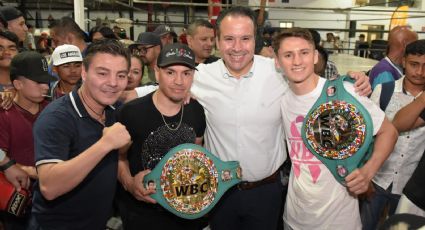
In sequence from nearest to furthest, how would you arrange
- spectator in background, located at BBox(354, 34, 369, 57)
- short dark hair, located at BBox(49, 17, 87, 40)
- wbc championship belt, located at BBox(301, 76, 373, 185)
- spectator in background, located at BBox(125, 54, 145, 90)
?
wbc championship belt, located at BBox(301, 76, 373, 185)
spectator in background, located at BBox(125, 54, 145, 90)
short dark hair, located at BBox(49, 17, 87, 40)
spectator in background, located at BBox(354, 34, 369, 57)

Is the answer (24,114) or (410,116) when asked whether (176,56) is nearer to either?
(24,114)

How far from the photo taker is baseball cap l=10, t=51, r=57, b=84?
7.13ft

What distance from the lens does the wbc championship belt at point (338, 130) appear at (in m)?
1.65

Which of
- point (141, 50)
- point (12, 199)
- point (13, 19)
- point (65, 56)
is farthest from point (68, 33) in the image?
point (12, 199)

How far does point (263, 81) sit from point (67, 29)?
2651 mm

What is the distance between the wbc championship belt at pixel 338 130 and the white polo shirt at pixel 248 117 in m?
0.30

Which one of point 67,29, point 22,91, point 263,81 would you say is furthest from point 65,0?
point 263,81

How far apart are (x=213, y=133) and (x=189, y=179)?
0.40 metres

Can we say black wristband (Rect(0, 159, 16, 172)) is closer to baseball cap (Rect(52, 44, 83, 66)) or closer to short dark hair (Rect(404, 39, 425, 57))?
baseball cap (Rect(52, 44, 83, 66))

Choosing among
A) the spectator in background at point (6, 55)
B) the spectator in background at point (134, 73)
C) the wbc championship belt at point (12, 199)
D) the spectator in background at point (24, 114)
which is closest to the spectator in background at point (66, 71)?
the spectator in background at point (6, 55)

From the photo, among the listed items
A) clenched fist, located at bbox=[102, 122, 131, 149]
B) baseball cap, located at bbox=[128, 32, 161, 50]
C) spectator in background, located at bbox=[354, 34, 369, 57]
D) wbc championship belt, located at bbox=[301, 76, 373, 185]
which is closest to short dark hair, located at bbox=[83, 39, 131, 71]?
clenched fist, located at bbox=[102, 122, 131, 149]

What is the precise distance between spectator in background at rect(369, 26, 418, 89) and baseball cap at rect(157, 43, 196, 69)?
184cm

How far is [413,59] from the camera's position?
227 cm

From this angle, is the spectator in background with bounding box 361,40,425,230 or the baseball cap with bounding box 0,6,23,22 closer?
the spectator in background with bounding box 361,40,425,230
